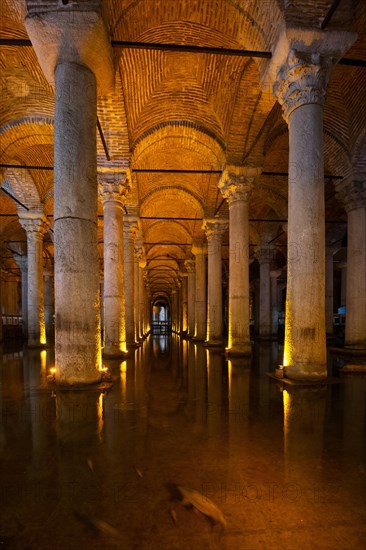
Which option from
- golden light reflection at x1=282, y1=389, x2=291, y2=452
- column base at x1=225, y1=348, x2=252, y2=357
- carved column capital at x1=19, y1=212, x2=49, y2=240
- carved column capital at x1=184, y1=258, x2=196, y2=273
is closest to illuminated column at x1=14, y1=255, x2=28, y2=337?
carved column capital at x1=19, y1=212, x2=49, y2=240

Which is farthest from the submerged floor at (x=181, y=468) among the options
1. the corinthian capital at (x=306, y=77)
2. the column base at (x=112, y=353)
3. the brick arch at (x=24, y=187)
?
the brick arch at (x=24, y=187)

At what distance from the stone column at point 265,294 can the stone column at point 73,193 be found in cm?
1414

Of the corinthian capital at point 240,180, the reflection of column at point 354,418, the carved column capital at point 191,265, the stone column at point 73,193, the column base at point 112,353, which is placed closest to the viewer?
the reflection of column at point 354,418

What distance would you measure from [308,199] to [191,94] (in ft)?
19.3

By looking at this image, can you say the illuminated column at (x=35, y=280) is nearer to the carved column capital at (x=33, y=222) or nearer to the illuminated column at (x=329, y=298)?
the carved column capital at (x=33, y=222)

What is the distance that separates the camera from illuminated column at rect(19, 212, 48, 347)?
14.5 metres

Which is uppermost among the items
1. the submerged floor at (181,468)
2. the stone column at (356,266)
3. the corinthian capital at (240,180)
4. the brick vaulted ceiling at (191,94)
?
the brick vaulted ceiling at (191,94)

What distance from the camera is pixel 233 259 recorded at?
1020 centimetres

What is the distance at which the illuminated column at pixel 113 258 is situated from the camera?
9844 mm

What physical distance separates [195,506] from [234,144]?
374 inches

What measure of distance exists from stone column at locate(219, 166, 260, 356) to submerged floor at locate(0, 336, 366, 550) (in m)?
4.57

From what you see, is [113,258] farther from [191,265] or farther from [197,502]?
[191,265]

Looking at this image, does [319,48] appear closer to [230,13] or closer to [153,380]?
[230,13]

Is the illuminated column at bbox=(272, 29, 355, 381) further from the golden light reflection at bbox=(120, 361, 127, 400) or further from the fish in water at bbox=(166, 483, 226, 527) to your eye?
the fish in water at bbox=(166, 483, 226, 527)
